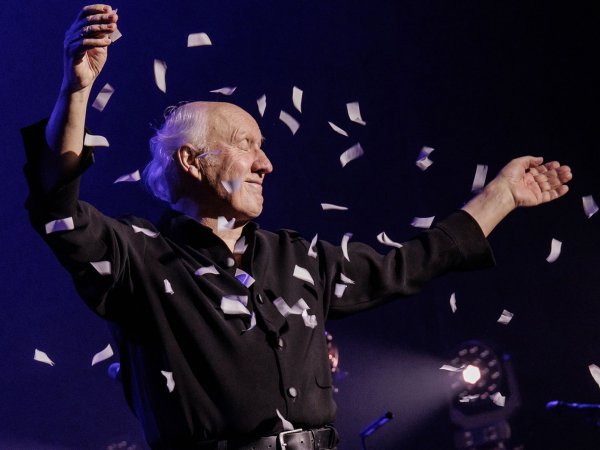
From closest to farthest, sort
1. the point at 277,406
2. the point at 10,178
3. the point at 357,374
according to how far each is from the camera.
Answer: the point at 277,406, the point at 10,178, the point at 357,374

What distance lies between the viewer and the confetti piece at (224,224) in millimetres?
1854

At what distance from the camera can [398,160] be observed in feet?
13.6

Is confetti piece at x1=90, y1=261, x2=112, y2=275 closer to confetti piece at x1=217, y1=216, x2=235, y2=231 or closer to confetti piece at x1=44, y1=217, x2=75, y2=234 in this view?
confetti piece at x1=44, y1=217, x2=75, y2=234

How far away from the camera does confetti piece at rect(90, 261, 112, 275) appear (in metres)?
1.46

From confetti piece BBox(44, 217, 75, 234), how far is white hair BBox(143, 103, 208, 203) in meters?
0.63

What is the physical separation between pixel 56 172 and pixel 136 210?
292 cm

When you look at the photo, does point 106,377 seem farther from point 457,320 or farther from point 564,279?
point 564,279

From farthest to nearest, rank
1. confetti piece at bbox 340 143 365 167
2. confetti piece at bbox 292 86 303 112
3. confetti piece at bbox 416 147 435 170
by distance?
confetti piece at bbox 292 86 303 112 < confetti piece at bbox 340 143 365 167 < confetti piece at bbox 416 147 435 170

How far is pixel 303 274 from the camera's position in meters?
1.82

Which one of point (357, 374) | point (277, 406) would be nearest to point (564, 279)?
point (357, 374)

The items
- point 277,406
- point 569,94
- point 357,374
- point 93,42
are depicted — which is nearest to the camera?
point 93,42

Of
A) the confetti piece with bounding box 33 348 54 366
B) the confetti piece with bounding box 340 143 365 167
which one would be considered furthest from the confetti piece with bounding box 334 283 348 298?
the confetti piece with bounding box 33 348 54 366

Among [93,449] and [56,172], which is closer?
[56,172]

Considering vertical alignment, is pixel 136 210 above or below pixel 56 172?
above
